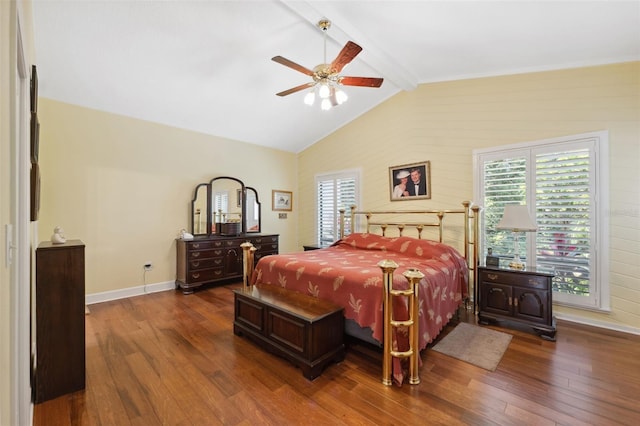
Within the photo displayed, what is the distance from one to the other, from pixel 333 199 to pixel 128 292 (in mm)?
3803

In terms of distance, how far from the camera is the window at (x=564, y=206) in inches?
122

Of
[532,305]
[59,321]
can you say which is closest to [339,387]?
[59,321]

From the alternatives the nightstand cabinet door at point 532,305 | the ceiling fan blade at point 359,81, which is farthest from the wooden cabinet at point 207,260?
the nightstand cabinet door at point 532,305

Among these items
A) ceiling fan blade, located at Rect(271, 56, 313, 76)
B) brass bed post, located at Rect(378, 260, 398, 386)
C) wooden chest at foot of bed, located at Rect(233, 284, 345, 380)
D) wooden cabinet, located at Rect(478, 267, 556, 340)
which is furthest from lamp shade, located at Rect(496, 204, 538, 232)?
ceiling fan blade, located at Rect(271, 56, 313, 76)

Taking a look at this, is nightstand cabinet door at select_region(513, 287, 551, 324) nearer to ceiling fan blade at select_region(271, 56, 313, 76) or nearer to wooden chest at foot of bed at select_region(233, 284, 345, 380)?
wooden chest at foot of bed at select_region(233, 284, 345, 380)

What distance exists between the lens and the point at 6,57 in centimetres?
106

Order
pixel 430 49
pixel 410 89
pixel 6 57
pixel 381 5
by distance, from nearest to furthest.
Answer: pixel 6 57 < pixel 381 5 < pixel 430 49 < pixel 410 89

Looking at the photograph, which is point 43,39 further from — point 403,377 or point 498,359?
point 498,359

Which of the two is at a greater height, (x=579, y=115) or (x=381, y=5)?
(x=381, y=5)

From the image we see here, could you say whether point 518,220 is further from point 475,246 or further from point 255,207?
point 255,207

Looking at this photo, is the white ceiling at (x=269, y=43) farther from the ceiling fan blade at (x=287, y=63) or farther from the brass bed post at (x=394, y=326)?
the brass bed post at (x=394, y=326)

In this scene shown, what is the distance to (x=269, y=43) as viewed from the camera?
3238 mm

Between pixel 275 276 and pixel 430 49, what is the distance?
3241mm

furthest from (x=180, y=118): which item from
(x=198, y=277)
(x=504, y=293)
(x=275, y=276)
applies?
(x=504, y=293)
